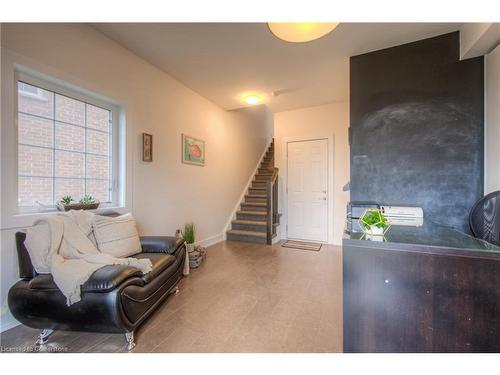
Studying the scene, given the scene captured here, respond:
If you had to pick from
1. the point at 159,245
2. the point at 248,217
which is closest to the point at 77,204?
the point at 159,245

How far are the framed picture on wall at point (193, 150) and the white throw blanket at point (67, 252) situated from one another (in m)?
1.78

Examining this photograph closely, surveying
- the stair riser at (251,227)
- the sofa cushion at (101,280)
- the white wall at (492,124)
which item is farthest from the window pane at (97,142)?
the white wall at (492,124)

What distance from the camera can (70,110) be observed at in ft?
6.89

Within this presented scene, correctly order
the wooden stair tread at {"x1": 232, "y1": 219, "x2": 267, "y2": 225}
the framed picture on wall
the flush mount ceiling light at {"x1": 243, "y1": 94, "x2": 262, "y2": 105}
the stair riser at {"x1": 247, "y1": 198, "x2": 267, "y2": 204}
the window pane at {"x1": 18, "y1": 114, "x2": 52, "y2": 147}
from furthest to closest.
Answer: the stair riser at {"x1": 247, "y1": 198, "x2": 267, "y2": 204}, the wooden stair tread at {"x1": 232, "y1": 219, "x2": 267, "y2": 225}, the flush mount ceiling light at {"x1": 243, "y1": 94, "x2": 262, "y2": 105}, the framed picture on wall, the window pane at {"x1": 18, "y1": 114, "x2": 52, "y2": 147}

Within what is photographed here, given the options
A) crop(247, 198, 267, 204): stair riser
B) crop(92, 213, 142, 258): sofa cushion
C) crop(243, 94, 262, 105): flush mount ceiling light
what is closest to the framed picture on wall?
crop(243, 94, 262, 105): flush mount ceiling light

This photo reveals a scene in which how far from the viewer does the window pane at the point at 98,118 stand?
2268mm

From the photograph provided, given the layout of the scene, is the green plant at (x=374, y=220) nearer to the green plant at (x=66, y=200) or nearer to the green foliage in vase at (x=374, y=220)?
the green foliage in vase at (x=374, y=220)

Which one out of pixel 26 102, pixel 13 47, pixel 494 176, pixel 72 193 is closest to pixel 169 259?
pixel 72 193

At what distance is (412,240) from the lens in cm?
116

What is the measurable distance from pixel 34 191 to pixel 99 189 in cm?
56

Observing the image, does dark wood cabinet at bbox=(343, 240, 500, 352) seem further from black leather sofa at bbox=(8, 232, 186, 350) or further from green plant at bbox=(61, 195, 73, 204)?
green plant at bbox=(61, 195, 73, 204)

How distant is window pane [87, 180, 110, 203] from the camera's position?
2258mm

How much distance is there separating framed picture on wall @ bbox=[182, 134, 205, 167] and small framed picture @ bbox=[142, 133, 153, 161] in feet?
2.08

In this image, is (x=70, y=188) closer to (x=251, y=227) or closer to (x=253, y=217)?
(x=251, y=227)
